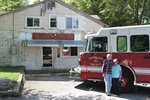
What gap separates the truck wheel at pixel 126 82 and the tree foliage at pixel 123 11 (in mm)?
20169

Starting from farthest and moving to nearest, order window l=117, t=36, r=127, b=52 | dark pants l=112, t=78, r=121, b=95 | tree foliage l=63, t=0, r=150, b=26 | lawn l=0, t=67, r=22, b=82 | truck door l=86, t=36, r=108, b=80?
tree foliage l=63, t=0, r=150, b=26 → lawn l=0, t=67, r=22, b=82 → truck door l=86, t=36, r=108, b=80 → window l=117, t=36, r=127, b=52 → dark pants l=112, t=78, r=121, b=95

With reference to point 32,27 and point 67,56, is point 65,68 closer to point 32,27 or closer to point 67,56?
point 67,56

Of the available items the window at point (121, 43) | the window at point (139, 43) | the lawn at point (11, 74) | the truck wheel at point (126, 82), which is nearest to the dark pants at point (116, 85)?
the truck wheel at point (126, 82)

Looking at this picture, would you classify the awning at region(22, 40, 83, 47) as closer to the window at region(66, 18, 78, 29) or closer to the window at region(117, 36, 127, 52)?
the window at region(66, 18, 78, 29)

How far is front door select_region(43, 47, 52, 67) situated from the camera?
22.1 meters

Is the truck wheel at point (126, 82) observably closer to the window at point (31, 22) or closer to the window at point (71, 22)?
the window at point (71, 22)

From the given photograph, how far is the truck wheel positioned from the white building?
11153 millimetres

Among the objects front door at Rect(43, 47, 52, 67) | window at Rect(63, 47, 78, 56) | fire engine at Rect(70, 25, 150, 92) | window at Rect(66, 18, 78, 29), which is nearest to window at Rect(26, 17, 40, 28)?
front door at Rect(43, 47, 52, 67)

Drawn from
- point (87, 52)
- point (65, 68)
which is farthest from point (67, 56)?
point (87, 52)

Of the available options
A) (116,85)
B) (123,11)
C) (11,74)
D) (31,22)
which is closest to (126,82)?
(116,85)

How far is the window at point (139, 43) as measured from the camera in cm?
1005

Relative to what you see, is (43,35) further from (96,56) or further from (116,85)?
(116,85)

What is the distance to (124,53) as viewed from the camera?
34.4ft

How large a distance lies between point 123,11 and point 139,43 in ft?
73.0
